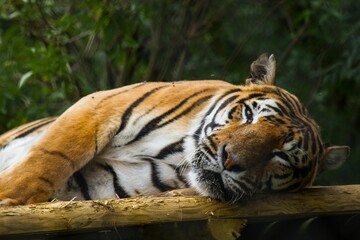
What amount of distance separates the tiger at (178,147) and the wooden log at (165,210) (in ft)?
0.19

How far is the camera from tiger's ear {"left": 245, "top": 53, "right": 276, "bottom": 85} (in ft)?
10.9

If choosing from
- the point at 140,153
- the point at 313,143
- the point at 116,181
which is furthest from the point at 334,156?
the point at 116,181

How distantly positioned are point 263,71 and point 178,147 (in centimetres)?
48

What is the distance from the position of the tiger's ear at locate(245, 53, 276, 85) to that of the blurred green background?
1.68 m

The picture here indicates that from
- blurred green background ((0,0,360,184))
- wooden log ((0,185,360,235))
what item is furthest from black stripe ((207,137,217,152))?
blurred green background ((0,0,360,184))

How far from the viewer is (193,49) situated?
5789 millimetres

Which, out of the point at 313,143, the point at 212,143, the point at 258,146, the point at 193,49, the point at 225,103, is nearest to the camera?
the point at 258,146

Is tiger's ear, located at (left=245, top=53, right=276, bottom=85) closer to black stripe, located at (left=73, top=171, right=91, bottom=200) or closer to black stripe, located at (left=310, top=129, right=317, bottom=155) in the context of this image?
black stripe, located at (left=310, top=129, right=317, bottom=155)

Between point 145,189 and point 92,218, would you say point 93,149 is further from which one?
point 92,218

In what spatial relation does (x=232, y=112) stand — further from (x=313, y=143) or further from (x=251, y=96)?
(x=313, y=143)

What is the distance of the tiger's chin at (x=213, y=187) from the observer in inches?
110

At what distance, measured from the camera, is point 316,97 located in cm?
537

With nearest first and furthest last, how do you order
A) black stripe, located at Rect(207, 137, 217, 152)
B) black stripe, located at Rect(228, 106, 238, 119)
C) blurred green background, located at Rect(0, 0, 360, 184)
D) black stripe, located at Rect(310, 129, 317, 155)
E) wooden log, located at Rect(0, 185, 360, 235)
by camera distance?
1. wooden log, located at Rect(0, 185, 360, 235)
2. black stripe, located at Rect(207, 137, 217, 152)
3. black stripe, located at Rect(310, 129, 317, 155)
4. black stripe, located at Rect(228, 106, 238, 119)
5. blurred green background, located at Rect(0, 0, 360, 184)

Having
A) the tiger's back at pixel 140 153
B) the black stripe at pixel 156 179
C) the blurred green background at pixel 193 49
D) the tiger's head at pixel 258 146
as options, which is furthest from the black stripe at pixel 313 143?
the blurred green background at pixel 193 49
